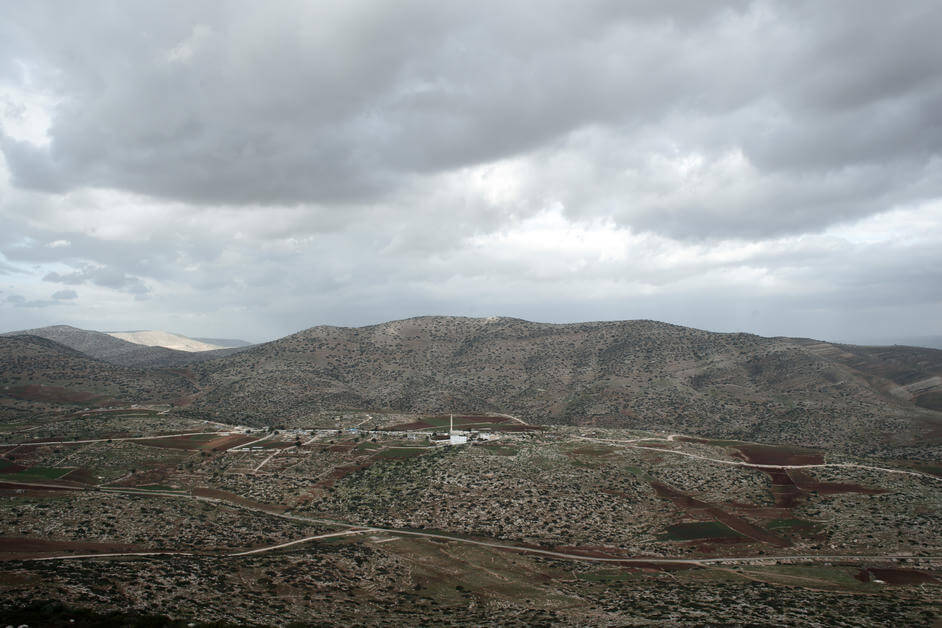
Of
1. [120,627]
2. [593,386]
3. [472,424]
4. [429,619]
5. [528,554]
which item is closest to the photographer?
[120,627]

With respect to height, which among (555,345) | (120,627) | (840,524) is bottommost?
(840,524)

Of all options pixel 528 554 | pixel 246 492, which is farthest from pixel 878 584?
pixel 246 492

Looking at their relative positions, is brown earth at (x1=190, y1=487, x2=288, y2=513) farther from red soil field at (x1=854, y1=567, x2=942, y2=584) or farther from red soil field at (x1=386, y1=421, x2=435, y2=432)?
red soil field at (x1=854, y1=567, x2=942, y2=584)

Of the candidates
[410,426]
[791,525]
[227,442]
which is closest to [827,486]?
[791,525]

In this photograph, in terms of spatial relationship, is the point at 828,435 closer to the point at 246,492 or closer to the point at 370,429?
the point at 370,429

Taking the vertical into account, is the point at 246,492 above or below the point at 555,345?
below

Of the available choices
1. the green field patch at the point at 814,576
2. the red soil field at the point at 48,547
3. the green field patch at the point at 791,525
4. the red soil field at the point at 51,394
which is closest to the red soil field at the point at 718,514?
the green field patch at the point at 791,525
